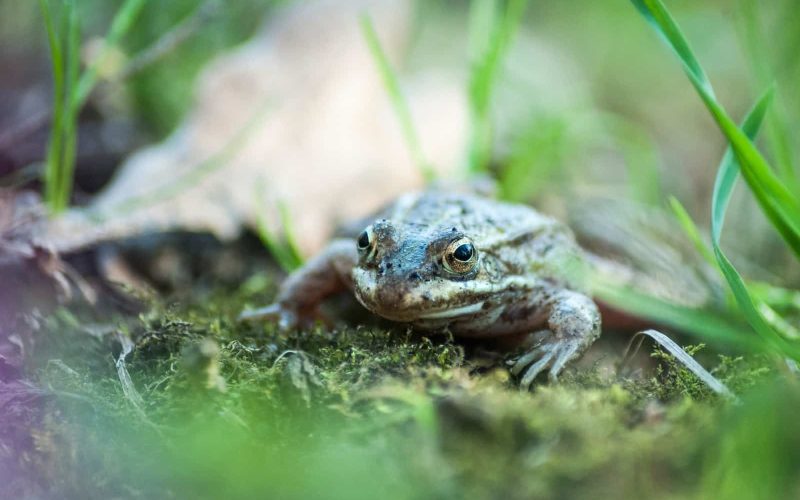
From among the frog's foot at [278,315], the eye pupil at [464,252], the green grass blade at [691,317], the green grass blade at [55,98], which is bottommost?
the green grass blade at [691,317]

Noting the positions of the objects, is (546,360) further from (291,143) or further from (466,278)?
(291,143)

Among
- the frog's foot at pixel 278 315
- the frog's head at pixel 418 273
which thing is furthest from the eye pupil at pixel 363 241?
the frog's foot at pixel 278 315

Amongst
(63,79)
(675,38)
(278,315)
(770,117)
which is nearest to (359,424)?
(278,315)

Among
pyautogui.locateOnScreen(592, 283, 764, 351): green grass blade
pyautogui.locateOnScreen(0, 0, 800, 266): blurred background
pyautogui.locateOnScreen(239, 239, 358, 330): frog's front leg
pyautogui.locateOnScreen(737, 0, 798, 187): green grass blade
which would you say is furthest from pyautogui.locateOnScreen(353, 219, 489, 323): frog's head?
pyautogui.locateOnScreen(737, 0, 798, 187): green grass blade

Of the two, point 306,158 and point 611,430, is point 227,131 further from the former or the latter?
point 611,430

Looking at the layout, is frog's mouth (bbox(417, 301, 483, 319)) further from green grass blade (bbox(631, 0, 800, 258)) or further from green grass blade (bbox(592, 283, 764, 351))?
green grass blade (bbox(631, 0, 800, 258))

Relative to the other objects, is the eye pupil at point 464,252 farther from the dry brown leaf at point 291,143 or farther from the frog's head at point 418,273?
the dry brown leaf at point 291,143

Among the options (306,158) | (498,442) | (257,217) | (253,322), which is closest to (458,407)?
(498,442)
